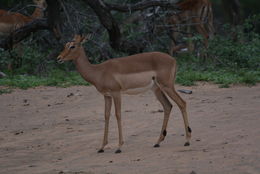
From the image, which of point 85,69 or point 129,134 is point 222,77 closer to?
point 129,134

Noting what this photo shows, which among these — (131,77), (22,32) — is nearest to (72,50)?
(131,77)

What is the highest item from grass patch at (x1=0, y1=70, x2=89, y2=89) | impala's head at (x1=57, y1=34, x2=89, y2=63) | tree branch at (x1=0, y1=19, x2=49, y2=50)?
impala's head at (x1=57, y1=34, x2=89, y2=63)

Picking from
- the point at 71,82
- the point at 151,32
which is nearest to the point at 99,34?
the point at 151,32

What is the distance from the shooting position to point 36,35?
522 inches

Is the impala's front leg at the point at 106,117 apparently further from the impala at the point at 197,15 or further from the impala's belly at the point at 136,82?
the impala at the point at 197,15

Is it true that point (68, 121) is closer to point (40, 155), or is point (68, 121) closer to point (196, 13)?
point (40, 155)

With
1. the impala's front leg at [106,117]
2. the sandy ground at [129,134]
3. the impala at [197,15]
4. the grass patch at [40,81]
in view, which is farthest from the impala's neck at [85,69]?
the impala at [197,15]

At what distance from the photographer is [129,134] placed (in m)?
7.29

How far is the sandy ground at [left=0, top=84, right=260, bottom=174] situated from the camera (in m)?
5.64

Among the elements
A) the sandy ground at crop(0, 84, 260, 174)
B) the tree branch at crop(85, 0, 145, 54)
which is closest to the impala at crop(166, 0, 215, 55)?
the tree branch at crop(85, 0, 145, 54)

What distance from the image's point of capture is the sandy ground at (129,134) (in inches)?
222

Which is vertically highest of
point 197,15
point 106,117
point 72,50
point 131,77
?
point 72,50

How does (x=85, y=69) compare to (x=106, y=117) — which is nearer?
(x=106, y=117)

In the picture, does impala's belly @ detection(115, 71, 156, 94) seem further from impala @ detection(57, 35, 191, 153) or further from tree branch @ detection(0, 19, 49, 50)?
tree branch @ detection(0, 19, 49, 50)
